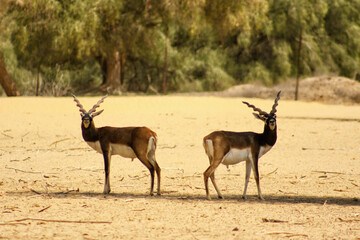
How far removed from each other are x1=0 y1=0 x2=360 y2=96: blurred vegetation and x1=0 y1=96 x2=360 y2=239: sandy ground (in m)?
8.27

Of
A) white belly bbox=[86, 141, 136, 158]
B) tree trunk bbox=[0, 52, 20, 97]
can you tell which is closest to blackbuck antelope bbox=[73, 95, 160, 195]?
white belly bbox=[86, 141, 136, 158]

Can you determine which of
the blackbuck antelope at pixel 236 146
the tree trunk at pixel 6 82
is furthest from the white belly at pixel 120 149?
the tree trunk at pixel 6 82

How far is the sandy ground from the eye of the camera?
5.92m

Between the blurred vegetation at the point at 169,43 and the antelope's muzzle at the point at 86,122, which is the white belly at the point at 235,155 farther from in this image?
the blurred vegetation at the point at 169,43

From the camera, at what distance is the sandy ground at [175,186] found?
592cm

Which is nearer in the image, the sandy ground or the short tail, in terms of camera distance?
the sandy ground

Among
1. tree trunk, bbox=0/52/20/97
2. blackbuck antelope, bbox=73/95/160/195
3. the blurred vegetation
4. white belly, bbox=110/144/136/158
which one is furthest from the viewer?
the blurred vegetation

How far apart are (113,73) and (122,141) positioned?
22.0m

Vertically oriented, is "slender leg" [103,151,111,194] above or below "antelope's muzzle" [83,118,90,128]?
below

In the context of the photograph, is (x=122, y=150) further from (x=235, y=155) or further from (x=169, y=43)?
(x=169, y=43)

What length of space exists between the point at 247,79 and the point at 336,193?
28.7 m

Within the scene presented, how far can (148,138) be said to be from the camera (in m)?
7.35

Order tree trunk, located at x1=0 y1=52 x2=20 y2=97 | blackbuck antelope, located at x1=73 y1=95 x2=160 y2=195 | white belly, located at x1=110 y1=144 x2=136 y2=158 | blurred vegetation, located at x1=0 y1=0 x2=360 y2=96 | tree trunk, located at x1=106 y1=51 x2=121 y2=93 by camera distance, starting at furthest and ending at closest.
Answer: tree trunk, located at x1=106 y1=51 x2=121 y2=93, blurred vegetation, located at x1=0 y1=0 x2=360 y2=96, tree trunk, located at x1=0 y1=52 x2=20 y2=97, white belly, located at x1=110 y1=144 x2=136 y2=158, blackbuck antelope, located at x1=73 y1=95 x2=160 y2=195

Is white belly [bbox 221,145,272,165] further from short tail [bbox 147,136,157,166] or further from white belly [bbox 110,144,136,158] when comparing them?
white belly [bbox 110,144,136,158]
